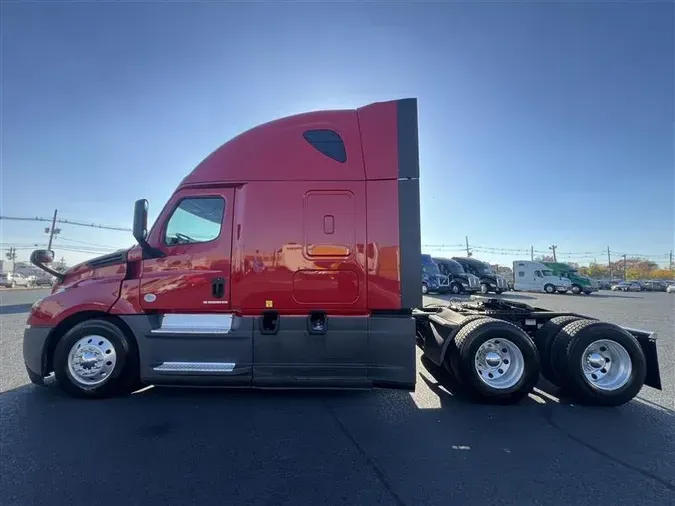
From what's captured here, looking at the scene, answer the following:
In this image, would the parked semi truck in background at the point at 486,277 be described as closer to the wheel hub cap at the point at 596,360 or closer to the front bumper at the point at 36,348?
the wheel hub cap at the point at 596,360

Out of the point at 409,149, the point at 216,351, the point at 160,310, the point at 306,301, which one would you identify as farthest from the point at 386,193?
the point at 160,310

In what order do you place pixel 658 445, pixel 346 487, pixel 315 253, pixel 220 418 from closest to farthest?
1. pixel 346 487
2. pixel 658 445
3. pixel 220 418
4. pixel 315 253

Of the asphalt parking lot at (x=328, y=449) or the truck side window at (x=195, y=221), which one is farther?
the truck side window at (x=195, y=221)

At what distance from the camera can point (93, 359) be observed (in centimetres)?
437

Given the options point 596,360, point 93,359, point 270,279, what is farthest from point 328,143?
point 596,360

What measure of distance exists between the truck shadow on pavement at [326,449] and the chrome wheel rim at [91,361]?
0.93ft

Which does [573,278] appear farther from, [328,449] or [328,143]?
[328,449]

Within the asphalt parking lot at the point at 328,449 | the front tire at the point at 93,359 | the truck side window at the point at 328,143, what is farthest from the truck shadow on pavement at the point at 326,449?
the truck side window at the point at 328,143

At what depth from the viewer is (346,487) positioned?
267cm

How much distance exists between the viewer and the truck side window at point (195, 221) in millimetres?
4449

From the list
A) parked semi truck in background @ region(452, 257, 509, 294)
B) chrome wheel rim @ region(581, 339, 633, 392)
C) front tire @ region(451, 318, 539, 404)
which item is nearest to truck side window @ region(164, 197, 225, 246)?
front tire @ region(451, 318, 539, 404)

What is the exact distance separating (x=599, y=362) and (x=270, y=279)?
431cm

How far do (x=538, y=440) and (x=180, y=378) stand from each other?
12.7ft

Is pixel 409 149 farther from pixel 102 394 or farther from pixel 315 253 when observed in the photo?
pixel 102 394
